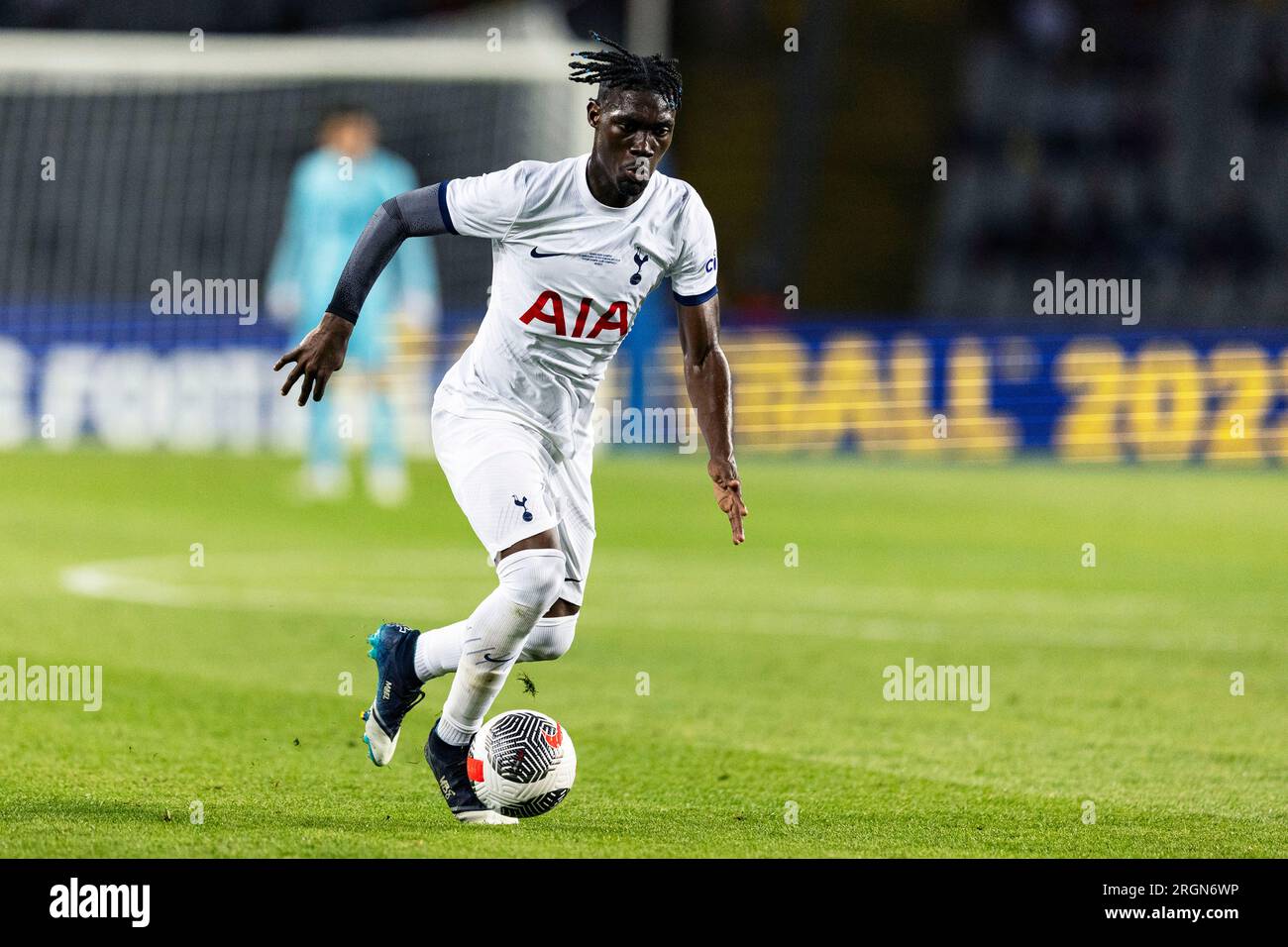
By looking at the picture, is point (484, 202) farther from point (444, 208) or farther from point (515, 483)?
point (515, 483)

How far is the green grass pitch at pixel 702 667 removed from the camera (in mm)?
5973

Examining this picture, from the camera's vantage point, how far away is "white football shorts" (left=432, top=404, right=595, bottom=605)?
594 centimetres

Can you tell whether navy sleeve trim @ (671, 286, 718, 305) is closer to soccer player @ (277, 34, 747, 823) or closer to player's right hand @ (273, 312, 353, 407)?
soccer player @ (277, 34, 747, 823)

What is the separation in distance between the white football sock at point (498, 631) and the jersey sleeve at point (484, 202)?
100cm

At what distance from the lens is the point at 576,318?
19.9 feet

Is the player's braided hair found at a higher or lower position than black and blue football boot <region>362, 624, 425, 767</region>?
higher

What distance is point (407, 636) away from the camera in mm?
6559

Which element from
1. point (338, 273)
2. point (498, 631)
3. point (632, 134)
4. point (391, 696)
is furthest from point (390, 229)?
point (338, 273)

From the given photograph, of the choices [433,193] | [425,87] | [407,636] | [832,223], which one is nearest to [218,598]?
[407,636]

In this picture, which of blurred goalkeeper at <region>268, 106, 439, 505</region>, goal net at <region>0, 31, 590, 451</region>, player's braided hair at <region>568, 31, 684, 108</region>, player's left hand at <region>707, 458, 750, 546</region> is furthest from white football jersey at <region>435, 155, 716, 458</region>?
goal net at <region>0, 31, 590, 451</region>

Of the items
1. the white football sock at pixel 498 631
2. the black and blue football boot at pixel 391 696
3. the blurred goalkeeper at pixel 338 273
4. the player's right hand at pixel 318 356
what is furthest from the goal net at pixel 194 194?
the player's right hand at pixel 318 356

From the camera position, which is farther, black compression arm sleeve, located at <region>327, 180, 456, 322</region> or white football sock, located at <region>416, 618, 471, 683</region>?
white football sock, located at <region>416, 618, 471, 683</region>

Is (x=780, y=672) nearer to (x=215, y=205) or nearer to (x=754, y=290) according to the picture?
(x=754, y=290)

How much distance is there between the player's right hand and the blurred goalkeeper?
10328 mm
